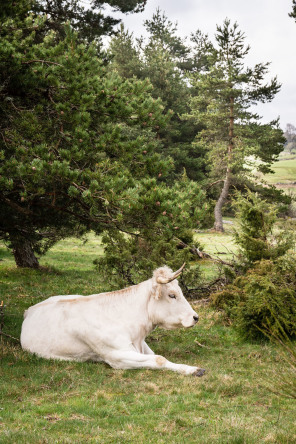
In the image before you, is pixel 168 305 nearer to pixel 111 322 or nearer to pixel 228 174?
pixel 111 322

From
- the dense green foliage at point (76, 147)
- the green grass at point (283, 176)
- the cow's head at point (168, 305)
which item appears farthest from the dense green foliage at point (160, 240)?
the green grass at point (283, 176)

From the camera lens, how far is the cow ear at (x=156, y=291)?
7.57m

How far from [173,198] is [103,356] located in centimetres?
292

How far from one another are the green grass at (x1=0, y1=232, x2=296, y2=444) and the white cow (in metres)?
0.29

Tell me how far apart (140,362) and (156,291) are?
1215 millimetres

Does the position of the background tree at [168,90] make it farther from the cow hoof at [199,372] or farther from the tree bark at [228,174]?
the cow hoof at [199,372]

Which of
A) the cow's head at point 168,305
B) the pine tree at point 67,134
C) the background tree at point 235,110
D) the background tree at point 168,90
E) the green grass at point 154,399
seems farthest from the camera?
the background tree at point 168,90

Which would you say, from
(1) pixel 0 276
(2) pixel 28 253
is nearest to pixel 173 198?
(1) pixel 0 276

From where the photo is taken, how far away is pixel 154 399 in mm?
5598

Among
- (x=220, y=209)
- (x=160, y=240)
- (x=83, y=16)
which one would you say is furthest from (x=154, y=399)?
(x=220, y=209)

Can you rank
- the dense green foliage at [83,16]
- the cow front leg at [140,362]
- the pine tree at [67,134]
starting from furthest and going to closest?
the dense green foliage at [83,16] → the pine tree at [67,134] → the cow front leg at [140,362]

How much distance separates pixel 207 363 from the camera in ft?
24.8

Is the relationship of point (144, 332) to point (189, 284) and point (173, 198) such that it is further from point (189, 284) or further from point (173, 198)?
point (189, 284)

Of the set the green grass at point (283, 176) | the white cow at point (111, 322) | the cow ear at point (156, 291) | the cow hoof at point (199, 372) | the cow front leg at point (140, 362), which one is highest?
the green grass at point (283, 176)
